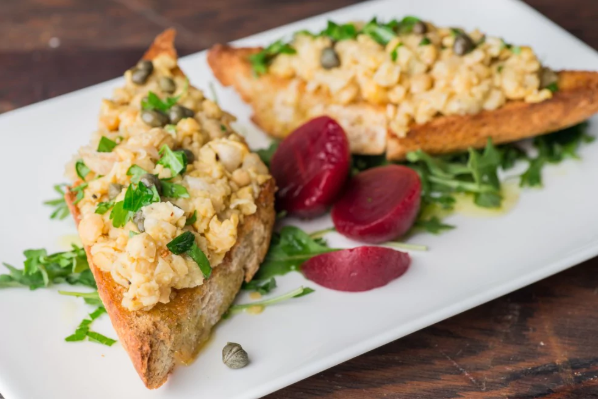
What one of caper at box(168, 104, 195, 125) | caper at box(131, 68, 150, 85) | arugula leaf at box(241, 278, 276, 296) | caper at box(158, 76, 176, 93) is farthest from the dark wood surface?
caper at box(131, 68, 150, 85)

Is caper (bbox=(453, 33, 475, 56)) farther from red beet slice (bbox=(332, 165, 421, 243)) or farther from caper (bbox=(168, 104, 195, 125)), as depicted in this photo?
caper (bbox=(168, 104, 195, 125))

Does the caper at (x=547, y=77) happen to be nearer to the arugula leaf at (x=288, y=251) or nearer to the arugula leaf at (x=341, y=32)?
the arugula leaf at (x=341, y=32)

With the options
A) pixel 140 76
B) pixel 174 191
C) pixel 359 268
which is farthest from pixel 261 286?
pixel 140 76

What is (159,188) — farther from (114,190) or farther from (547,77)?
(547,77)

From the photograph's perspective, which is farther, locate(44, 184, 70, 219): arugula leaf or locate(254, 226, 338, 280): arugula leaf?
locate(44, 184, 70, 219): arugula leaf

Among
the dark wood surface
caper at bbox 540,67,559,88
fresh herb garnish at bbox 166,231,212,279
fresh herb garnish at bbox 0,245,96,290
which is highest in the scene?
fresh herb garnish at bbox 166,231,212,279

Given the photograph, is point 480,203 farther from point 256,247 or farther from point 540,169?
point 256,247
